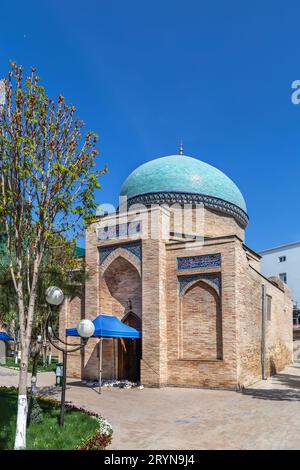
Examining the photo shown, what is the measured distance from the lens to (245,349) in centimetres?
1390

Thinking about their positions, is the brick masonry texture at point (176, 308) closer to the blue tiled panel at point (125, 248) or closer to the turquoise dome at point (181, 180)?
the blue tiled panel at point (125, 248)

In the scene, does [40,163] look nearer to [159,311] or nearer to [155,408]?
[155,408]

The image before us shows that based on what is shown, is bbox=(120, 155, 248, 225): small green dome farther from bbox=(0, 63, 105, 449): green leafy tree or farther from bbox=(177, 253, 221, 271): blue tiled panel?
bbox=(0, 63, 105, 449): green leafy tree

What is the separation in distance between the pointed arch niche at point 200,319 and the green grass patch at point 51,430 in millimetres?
5358

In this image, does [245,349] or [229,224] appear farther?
[229,224]

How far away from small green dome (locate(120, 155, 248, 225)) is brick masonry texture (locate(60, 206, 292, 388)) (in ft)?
8.41

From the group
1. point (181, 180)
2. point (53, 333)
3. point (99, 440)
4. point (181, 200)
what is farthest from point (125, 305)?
point (99, 440)

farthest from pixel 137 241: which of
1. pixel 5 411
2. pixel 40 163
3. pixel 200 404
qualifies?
pixel 40 163

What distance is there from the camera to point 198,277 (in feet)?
46.4

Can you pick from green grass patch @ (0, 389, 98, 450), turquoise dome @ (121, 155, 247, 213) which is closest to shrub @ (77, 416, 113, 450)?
green grass patch @ (0, 389, 98, 450)

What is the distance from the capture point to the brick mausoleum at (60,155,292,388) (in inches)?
532

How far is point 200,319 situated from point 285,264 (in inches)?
1060

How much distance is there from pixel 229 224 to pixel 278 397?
27.7ft

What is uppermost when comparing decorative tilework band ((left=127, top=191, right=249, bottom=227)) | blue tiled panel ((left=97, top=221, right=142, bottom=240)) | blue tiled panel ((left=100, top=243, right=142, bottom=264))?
decorative tilework band ((left=127, top=191, right=249, bottom=227))
